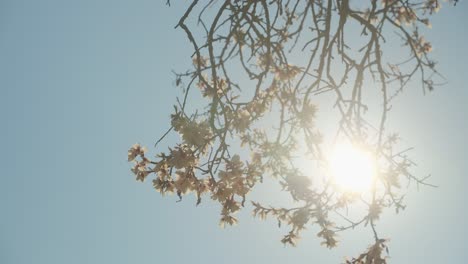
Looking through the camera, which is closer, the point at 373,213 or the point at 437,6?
the point at 373,213

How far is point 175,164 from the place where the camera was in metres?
2.50

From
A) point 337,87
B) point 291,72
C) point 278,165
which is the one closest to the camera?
point 337,87

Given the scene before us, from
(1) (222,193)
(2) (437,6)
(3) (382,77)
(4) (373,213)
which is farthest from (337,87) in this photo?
(2) (437,6)

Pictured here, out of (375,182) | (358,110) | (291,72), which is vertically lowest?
(375,182)

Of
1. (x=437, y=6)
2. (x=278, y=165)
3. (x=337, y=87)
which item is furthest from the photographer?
(x=437, y=6)

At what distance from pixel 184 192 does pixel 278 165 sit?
897 millimetres

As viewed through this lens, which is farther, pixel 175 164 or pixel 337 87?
pixel 337 87

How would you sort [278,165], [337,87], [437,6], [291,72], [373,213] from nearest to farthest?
1. [373,213]
2. [337,87]
3. [278,165]
4. [291,72]
5. [437,6]

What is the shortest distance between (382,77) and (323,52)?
513 mm

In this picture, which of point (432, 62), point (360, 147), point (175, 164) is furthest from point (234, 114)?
point (432, 62)

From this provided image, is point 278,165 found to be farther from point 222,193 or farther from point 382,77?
point 382,77

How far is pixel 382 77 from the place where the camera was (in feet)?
9.20

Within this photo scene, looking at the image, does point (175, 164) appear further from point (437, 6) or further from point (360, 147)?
point (437, 6)

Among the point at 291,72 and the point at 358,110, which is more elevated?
the point at 291,72
